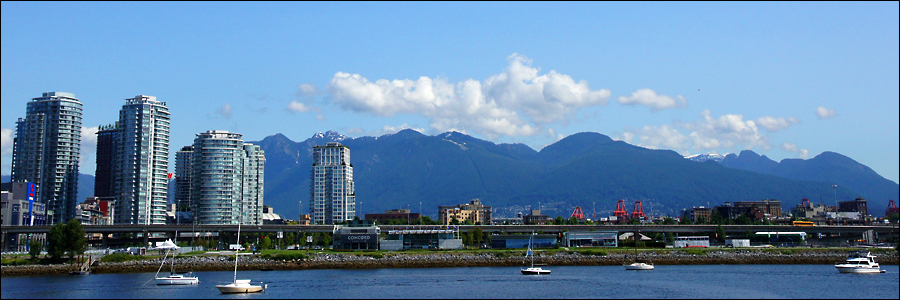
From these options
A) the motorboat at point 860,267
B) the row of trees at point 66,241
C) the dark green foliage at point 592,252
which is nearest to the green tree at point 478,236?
the dark green foliage at point 592,252

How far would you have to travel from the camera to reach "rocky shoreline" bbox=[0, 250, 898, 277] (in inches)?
4818

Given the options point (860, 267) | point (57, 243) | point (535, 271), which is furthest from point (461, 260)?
point (57, 243)

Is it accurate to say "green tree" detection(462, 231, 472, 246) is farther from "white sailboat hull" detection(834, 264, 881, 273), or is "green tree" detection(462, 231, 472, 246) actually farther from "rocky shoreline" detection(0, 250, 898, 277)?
"white sailboat hull" detection(834, 264, 881, 273)

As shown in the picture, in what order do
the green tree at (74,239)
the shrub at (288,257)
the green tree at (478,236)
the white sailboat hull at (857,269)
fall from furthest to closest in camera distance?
the green tree at (478,236)
the shrub at (288,257)
the green tree at (74,239)
the white sailboat hull at (857,269)

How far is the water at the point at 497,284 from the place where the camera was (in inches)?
3115

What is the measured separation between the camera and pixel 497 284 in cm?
8975

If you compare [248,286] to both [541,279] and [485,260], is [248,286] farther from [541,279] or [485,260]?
[485,260]

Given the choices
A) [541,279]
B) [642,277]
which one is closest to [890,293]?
[642,277]

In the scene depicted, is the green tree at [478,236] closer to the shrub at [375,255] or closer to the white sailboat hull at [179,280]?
the shrub at [375,255]

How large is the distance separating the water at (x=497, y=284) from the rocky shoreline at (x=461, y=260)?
7.38 meters

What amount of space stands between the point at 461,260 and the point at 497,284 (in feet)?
130

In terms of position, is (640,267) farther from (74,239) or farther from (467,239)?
(74,239)

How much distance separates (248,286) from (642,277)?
5149 cm

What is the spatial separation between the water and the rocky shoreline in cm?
738
